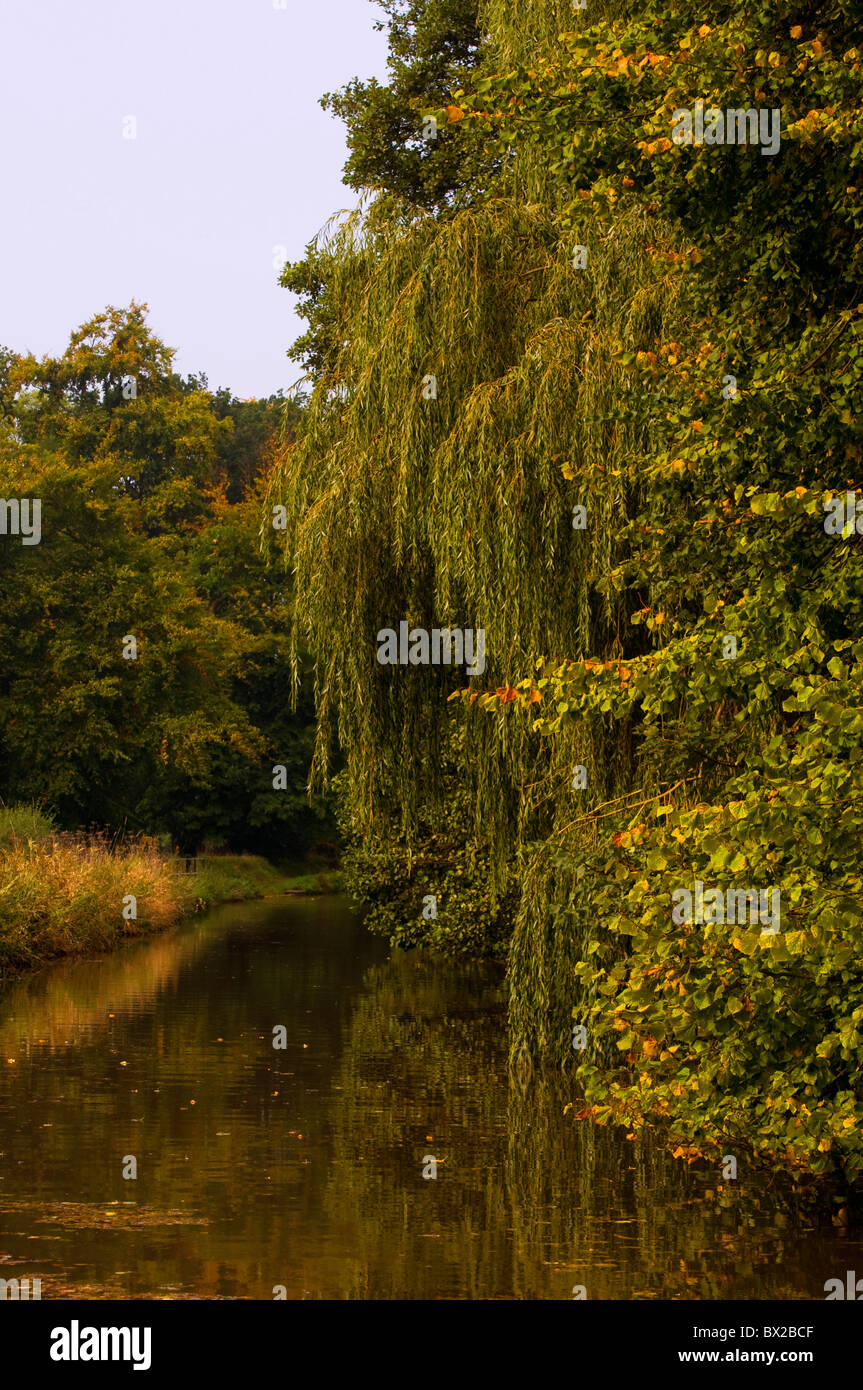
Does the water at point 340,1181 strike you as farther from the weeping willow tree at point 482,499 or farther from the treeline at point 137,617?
the treeline at point 137,617

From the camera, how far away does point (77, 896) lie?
2428 centimetres

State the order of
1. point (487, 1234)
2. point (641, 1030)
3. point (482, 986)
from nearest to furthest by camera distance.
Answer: point (641, 1030) < point (487, 1234) < point (482, 986)

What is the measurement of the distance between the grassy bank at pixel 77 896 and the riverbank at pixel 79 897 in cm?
1

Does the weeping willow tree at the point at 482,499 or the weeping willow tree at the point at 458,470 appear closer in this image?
the weeping willow tree at the point at 482,499

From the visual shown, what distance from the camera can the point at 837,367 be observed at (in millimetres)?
7902

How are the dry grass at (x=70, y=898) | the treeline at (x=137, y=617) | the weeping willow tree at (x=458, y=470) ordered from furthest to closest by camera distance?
the treeline at (x=137, y=617), the dry grass at (x=70, y=898), the weeping willow tree at (x=458, y=470)

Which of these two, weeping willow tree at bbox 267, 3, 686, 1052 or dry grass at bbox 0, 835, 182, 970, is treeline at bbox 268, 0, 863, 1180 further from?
dry grass at bbox 0, 835, 182, 970

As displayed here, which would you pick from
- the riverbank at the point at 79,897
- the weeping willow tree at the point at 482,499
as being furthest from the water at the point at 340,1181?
the riverbank at the point at 79,897

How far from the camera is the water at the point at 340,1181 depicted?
7.91 meters

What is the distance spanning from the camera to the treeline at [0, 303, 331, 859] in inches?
1367

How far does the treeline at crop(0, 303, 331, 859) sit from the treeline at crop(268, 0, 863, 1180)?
36.1 feet

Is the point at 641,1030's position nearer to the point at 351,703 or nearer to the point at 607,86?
the point at 607,86

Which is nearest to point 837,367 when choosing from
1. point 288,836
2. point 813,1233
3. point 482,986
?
point 813,1233
